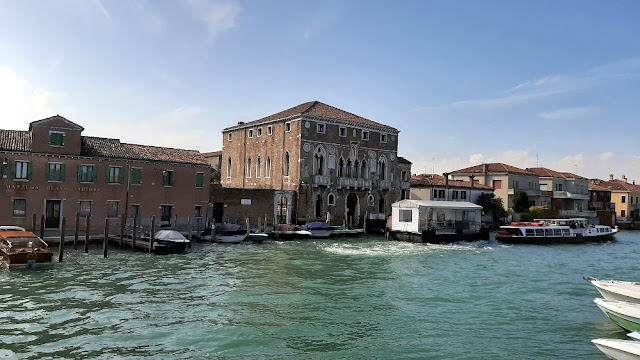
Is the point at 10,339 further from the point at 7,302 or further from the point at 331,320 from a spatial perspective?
the point at 331,320

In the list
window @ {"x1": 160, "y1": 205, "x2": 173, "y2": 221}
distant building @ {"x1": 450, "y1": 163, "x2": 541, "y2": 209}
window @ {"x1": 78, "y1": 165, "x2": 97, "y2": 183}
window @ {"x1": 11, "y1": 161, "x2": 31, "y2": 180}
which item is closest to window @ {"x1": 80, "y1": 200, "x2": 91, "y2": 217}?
window @ {"x1": 78, "y1": 165, "x2": 97, "y2": 183}

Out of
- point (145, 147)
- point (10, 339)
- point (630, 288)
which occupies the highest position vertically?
point (145, 147)

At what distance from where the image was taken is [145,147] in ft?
88.5

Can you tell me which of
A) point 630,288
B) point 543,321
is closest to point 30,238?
point 543,321

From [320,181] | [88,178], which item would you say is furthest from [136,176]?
[320,181]

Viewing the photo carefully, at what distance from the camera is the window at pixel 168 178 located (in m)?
26.0

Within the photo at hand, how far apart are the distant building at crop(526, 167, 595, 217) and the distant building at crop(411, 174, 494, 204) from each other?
1061 cm

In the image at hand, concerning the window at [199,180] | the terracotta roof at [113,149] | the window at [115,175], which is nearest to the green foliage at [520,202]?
the terracotta roof at [113,149]

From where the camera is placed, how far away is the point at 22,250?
15.8 m

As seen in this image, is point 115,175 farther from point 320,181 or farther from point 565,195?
point 565,195

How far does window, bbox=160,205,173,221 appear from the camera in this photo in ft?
85.0

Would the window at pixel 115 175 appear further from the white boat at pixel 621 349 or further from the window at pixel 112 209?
the white boat at pixel 621 349

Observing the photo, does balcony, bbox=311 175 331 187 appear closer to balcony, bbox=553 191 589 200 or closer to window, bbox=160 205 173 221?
window, bbox=160 205 173 221

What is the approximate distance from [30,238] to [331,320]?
12.0 m
